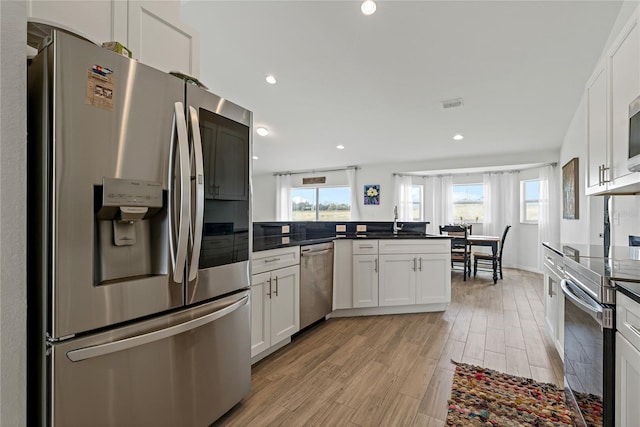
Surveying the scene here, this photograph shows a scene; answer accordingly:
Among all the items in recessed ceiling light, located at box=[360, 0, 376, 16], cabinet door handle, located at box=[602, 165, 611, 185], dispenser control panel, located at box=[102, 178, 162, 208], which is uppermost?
recessed ceiling light, located at box=[360, 0, 376, 16]

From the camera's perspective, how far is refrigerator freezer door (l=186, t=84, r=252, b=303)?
137 centimetres

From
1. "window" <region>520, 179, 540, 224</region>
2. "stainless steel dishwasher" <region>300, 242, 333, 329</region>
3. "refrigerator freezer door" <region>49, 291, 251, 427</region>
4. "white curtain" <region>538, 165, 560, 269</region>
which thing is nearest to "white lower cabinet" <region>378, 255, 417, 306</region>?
"stainless steel dishwasher" <region>300, 242, 333, 329</region>

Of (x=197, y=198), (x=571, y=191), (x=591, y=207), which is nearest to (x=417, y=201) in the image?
(x=571, y=191)

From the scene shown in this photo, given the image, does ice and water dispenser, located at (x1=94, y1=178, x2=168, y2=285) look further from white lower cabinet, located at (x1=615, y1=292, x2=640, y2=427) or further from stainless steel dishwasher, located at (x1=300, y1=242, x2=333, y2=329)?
white lower cabinet, located at (x1=615, y1=292, x2=640, y2=427)

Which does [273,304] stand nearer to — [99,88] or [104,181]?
[104,181]

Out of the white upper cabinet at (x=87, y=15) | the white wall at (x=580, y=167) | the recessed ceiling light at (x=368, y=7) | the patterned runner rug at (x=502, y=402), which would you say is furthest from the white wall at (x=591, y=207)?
the white upper cabinet at (x=87, y=15)

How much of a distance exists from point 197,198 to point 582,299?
6.01 ft

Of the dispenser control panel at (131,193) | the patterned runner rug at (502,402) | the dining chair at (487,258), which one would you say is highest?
the dispenser control panel at (131,193)

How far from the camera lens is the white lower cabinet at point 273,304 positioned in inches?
83.5

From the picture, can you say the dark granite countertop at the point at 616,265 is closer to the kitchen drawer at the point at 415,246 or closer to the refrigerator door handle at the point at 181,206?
the kitchen drawer at the point at 415,246

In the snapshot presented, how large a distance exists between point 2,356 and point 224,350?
0.92 meters

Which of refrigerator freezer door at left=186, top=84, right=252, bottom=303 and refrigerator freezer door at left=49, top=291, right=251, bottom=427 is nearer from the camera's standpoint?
refrigerator freezer door at left=49, top=291, right=251, bottom=427

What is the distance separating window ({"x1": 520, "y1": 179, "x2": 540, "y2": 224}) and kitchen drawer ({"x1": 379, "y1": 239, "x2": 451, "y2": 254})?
4.17 meters

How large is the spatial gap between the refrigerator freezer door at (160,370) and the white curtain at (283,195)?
21.6ft
